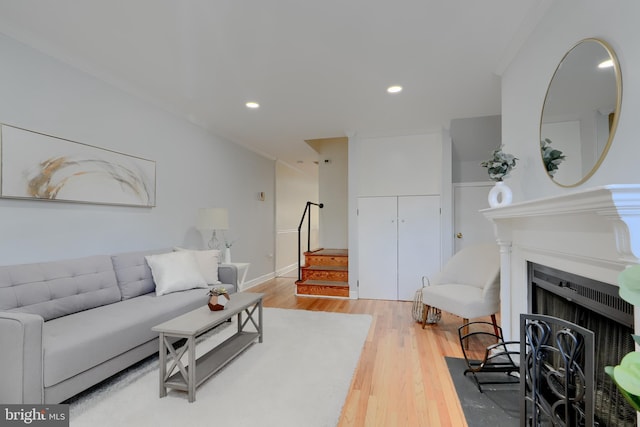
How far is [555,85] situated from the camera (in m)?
1.71

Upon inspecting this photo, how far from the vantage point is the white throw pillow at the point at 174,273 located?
2885mm

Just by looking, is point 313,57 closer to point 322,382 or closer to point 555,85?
point 555,85

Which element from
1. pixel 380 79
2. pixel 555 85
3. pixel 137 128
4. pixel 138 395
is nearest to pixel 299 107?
pixel 380 79

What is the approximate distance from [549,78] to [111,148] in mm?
3500

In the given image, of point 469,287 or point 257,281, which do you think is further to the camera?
point 257,281

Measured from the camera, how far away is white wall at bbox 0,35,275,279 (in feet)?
7.32

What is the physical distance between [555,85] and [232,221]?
4.17 m

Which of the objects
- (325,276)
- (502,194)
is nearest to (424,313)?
(502,194)

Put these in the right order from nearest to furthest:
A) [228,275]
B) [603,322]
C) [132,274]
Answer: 1. [603,322]
2. [132,274]
3. [228,275]

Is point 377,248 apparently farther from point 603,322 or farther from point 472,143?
point 603,322

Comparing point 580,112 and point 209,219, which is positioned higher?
point 580,112

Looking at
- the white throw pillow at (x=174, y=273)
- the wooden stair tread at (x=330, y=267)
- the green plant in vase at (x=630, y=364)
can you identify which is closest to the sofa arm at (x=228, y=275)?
the white throw pillow at (x=174, y=273)

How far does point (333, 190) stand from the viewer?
19.4 feet

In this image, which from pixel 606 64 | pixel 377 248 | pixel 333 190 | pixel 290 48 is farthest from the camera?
pixel 333 190
